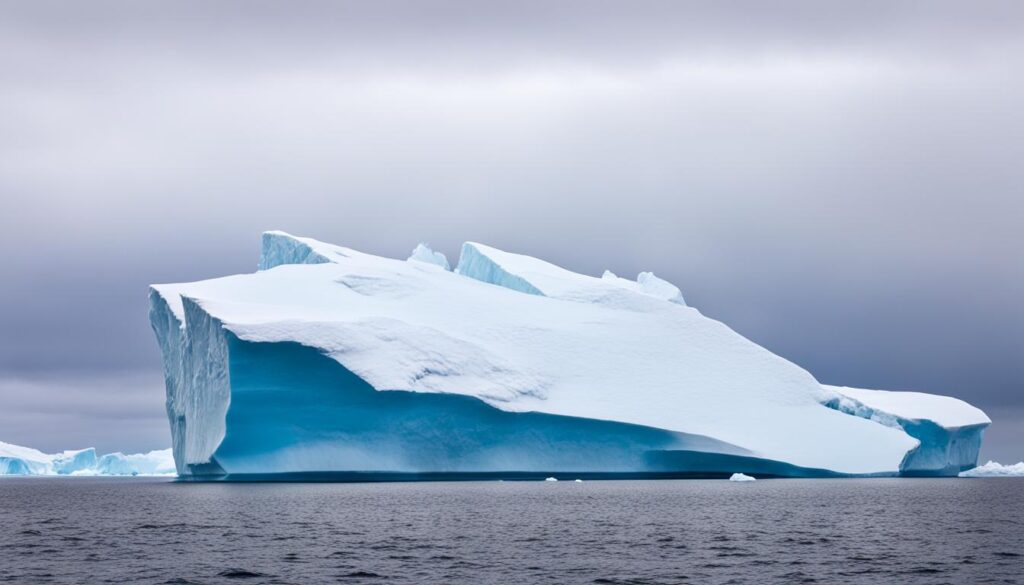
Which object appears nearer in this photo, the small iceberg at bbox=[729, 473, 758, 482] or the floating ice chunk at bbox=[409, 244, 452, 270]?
the small iceberg at bbox=[729, 473, 758, 482]

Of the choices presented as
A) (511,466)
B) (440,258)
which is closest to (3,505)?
(511,466)

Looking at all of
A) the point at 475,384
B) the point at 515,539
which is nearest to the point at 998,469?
the point at 475,384

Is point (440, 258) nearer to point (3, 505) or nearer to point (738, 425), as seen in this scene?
point (738, 425)

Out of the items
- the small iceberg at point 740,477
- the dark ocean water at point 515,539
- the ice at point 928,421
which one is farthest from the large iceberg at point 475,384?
the dark ocean water at point 515,539

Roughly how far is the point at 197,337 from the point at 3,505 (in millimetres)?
7343

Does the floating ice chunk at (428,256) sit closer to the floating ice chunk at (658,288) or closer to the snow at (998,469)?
the floating ice chunk at (658,288)

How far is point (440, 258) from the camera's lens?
47125 mm

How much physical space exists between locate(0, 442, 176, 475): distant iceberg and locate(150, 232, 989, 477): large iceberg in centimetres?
3558

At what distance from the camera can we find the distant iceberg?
245 feet

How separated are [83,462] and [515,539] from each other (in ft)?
217

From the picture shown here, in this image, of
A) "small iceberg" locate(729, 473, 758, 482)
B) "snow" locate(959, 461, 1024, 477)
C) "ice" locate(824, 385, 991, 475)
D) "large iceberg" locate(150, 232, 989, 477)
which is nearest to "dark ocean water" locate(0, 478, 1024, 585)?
"large iceberg" locate(150, 232, 989, 477)

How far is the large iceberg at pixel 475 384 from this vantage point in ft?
104

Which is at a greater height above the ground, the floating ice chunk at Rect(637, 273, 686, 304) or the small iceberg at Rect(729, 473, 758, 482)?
the floating ice chunk at Rect(637, 273, 686, 304)

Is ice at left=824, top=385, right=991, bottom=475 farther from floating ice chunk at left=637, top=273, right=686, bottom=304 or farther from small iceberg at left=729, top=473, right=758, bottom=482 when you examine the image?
floating ice chunk at left=637, top=273, right=686, bottom=304
